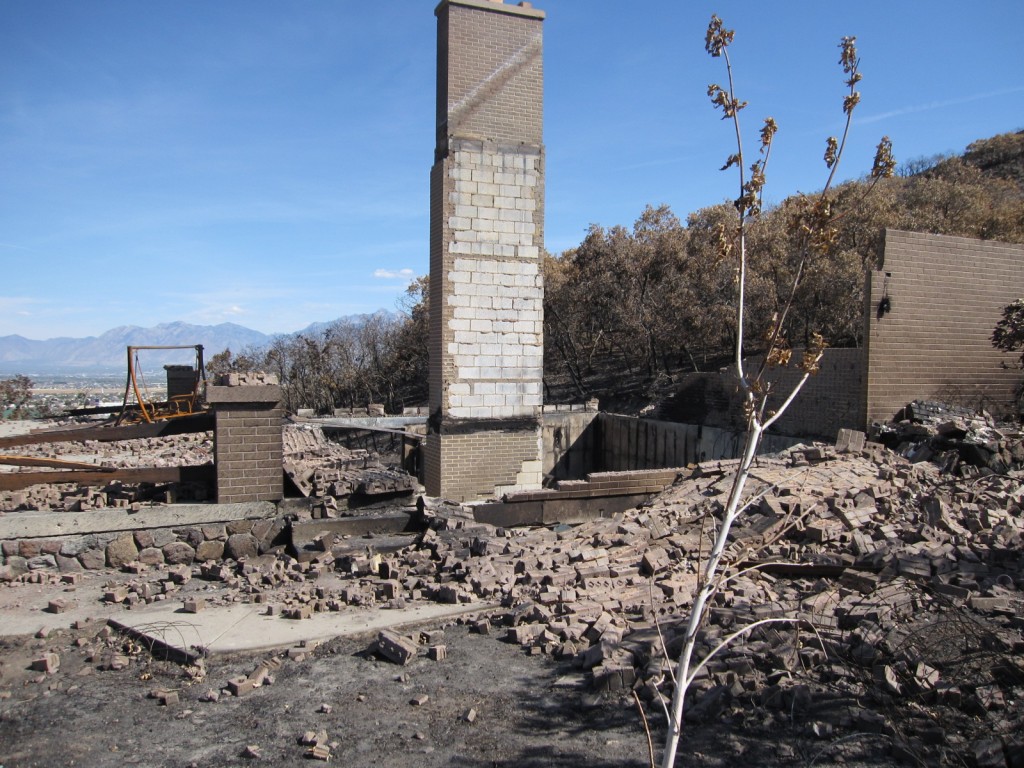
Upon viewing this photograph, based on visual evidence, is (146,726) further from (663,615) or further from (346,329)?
(346,329)

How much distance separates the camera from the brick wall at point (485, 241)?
11242 mm

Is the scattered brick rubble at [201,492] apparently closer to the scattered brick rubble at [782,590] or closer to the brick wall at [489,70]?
the scattered brick rubble at [782,590]

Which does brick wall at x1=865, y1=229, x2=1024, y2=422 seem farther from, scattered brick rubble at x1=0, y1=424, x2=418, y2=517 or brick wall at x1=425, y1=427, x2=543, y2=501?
scattered brick rubble at x1=0, y1=424, x2=418, y2=517

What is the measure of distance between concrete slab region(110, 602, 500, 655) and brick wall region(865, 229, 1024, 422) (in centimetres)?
918

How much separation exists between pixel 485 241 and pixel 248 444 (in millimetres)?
5312

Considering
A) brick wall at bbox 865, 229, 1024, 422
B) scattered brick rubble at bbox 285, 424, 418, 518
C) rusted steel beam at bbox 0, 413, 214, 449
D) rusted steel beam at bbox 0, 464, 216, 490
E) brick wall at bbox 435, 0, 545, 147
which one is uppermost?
brick wall at bbox 435, 0, 545, 147

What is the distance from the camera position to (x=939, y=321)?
41.1 feet

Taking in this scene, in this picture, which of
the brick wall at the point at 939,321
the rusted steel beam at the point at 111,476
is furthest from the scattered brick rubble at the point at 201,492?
the brick wall at the point at 939,321

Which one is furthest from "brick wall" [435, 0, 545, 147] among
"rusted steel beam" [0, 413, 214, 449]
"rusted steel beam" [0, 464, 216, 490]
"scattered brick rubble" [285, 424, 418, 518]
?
"rusted steel beam" [0, 464, 216, 490]

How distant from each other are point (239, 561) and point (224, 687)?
2719 mm

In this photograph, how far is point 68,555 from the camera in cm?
711

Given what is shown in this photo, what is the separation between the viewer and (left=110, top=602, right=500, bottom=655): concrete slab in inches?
218

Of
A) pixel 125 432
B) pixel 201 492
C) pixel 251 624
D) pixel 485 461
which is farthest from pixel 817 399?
pixel 125 432

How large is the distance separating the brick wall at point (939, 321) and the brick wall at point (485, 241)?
Result: 592cm
